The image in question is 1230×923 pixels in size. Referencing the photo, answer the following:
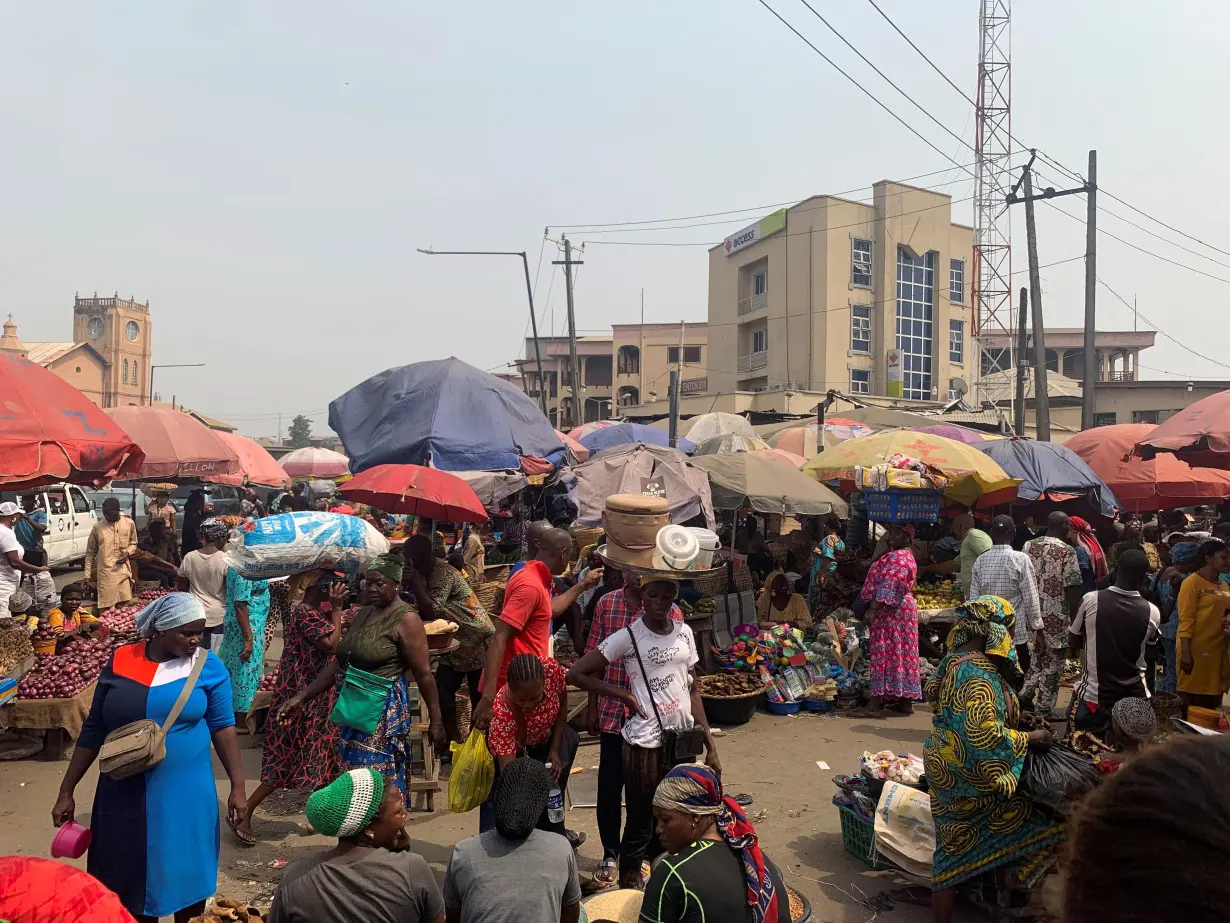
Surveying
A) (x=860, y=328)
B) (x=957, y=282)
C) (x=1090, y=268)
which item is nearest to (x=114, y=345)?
(x=860, y=328)

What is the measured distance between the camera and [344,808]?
304 cm

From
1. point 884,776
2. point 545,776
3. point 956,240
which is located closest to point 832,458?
point 884,776

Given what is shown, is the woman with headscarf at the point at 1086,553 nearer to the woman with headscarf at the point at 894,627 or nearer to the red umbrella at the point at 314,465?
the woman with headscarf at the point at 894,627

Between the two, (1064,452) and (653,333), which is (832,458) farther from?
(653,333)

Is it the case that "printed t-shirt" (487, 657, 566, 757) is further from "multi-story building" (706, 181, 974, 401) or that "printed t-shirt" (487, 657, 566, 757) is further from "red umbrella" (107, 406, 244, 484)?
"multi-story building" (706, 181, 974, 401)

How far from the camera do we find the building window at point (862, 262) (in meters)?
40.7

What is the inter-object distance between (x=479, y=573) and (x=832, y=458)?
4.79m

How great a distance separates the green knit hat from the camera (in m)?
3.02

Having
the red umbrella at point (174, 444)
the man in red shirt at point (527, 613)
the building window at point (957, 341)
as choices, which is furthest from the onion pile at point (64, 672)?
the building window at point (957, 341)

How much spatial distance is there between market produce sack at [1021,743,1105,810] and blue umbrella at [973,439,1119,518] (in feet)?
26.9

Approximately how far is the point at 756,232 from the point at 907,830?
41.0 m

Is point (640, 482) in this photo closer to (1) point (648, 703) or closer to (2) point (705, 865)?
(1) point (648, 703)

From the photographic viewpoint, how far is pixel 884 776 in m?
5.60

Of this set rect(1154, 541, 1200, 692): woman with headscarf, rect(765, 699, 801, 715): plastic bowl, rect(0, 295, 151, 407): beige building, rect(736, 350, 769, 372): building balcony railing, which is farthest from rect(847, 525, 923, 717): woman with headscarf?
rect(0, 295, 151, 407): beige building
